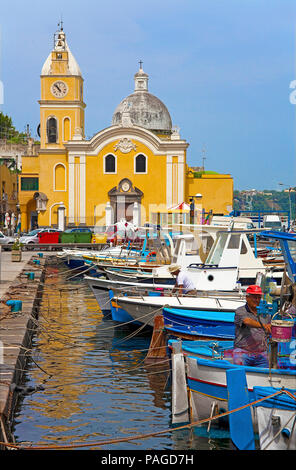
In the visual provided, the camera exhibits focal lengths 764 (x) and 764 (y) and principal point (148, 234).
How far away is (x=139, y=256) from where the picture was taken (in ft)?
103

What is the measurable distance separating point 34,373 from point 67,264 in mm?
25271

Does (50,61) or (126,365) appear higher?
(50,61)

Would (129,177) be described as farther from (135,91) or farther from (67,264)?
(67,264)

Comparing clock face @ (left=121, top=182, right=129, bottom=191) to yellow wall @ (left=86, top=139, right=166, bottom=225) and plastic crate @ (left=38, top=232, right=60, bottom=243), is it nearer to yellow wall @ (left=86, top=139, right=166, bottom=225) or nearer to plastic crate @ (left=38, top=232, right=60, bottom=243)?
yellow wall @ (left=86, top=139, right=166, bottom=225)

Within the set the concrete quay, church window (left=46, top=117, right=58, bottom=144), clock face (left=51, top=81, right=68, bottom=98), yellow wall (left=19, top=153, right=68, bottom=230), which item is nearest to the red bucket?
the concrete quay

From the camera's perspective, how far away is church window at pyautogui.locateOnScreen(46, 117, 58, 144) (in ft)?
199

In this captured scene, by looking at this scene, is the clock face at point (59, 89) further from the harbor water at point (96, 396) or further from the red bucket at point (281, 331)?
the red bucket at point (281, 331)

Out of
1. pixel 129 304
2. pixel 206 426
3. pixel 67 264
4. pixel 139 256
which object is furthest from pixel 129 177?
pixel 206 426

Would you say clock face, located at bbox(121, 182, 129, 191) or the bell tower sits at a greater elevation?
the bell tower

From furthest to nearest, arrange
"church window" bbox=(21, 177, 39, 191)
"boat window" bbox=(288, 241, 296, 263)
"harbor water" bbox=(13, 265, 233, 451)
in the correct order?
"church window" bbox=(21, 177, 39, 191) < "boat window" bbox=(288, 241, 296, 263) < "harbor water" bbox=(13, 265, 233, 451)

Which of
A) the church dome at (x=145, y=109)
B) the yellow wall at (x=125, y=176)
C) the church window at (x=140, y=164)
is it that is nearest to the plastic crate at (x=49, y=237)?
the yellow wall at (x=125, y=176)

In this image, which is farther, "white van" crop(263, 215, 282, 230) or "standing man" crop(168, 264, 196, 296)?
"white van" crop(263, 215, 282, 230)

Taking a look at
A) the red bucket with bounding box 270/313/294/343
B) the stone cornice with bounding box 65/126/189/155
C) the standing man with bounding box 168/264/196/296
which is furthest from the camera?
the stone cornice with bounding box 65/126/189/155

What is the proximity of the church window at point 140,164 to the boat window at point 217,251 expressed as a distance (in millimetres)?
37231
